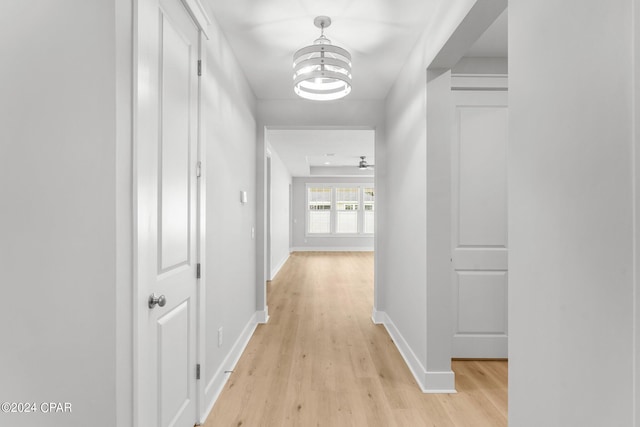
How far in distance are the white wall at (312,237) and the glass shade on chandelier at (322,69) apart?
8.24m

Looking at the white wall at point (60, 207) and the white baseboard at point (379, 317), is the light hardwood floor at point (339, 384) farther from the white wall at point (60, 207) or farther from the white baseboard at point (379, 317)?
the white wall at point (60, 207)

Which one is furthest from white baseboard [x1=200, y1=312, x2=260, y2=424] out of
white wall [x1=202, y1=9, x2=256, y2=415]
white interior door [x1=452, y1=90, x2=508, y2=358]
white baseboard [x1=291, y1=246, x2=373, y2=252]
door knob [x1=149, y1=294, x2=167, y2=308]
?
white baseboard [x1=291, y1=246, x2=373, y2=252]

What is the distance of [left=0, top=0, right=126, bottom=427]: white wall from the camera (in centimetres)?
97

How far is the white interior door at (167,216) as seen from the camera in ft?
4.09

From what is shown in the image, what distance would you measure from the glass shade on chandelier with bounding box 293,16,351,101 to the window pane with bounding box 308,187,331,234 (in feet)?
27.3

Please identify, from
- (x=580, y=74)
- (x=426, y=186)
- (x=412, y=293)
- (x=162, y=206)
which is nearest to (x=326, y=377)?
(x=412, y=293)

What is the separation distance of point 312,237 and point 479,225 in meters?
8.15

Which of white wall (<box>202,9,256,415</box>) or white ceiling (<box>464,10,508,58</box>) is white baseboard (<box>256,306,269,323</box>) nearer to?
Result: white wall (<box>202,9,256,415</box>)

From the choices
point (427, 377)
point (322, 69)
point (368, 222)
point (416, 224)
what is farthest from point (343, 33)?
point (368, 222)

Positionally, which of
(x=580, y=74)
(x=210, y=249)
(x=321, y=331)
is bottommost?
(x=321, y=331)

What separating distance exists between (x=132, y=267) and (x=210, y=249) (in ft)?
3.16

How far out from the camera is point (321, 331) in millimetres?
3406

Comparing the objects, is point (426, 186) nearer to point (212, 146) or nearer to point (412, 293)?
point (412, 293)

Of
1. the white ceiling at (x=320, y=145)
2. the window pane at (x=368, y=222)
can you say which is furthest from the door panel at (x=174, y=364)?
the window pane at (x=368, y=222)
